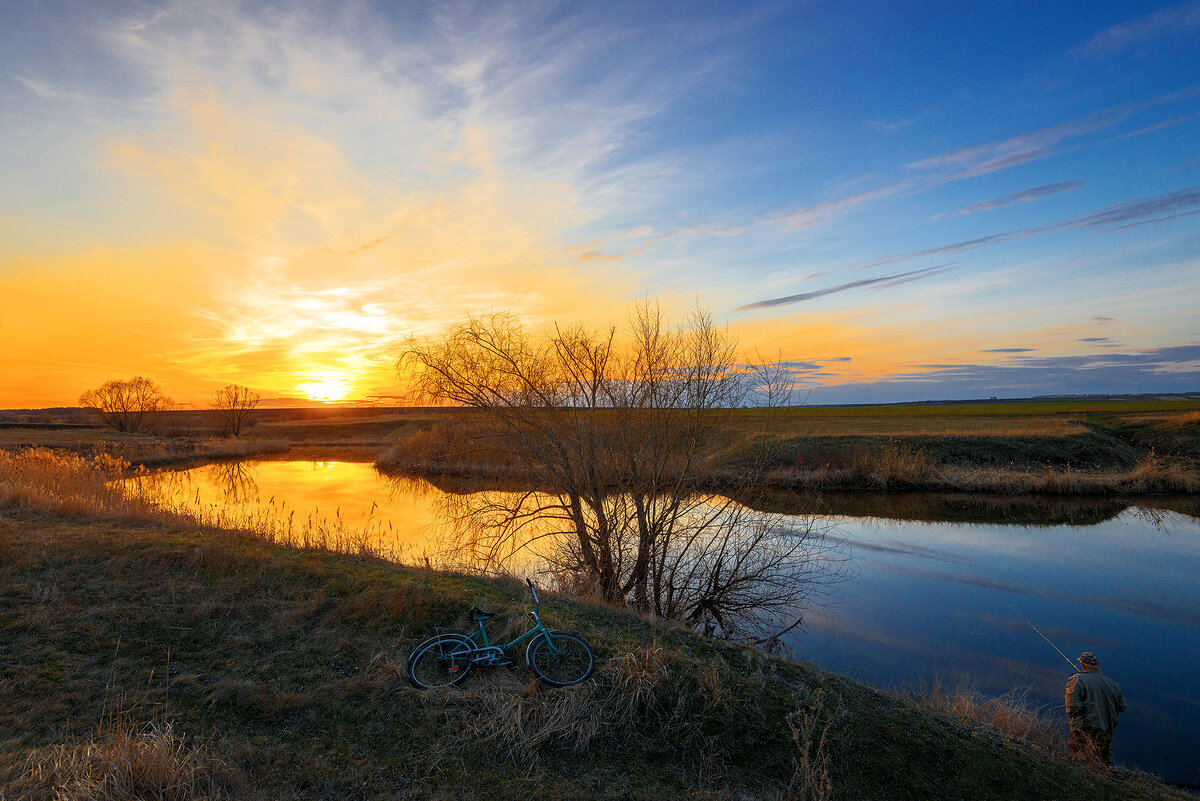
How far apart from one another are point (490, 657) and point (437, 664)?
2.02 feet

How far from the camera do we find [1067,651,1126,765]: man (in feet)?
20.5

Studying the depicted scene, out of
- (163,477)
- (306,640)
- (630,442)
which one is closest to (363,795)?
(306,640)

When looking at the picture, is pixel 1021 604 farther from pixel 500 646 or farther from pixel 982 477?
pixel 982 477

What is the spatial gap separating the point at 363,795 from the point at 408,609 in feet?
9.46

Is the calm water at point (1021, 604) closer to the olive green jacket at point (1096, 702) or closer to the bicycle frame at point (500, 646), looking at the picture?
the olive green jacket at point (1096, 702)

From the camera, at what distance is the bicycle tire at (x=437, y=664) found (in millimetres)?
5719

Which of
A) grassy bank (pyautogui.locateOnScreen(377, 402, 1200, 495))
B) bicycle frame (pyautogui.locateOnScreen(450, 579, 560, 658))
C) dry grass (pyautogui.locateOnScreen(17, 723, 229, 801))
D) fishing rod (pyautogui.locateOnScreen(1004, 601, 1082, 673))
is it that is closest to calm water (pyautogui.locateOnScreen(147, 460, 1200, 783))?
fishing rod (pyautogui.locateOnScreen(1004, 601, 1082, 673))

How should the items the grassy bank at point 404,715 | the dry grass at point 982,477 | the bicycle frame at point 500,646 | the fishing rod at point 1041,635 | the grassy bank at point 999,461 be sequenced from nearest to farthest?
the grassy bank at point 404,715, the bicycle frame at point 500,646, the fishing rod at point 1041,635, the dry grass at point 982,477, the grassy bank at point 999,461

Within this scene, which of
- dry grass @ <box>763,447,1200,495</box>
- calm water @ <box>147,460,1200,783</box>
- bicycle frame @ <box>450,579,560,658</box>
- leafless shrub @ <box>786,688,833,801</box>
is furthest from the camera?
dry grass @ <box>763,447,1200,495</box>

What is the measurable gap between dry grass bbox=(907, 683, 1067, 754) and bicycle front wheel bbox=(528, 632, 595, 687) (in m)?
3.91

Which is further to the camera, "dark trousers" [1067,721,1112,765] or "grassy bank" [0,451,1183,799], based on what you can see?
"dark trousers" [1067,721,1112,765]

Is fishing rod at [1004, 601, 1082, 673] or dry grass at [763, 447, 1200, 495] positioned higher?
dry grass at [763, 447, 1200, 495]

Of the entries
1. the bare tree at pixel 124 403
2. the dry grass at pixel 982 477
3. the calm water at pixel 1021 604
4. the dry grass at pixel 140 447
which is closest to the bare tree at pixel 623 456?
the calm water at pixel 1021 604

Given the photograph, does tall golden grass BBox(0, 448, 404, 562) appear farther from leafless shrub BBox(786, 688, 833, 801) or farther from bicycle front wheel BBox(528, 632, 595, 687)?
leafless shrub BBox(786, 688, 833, 801)
